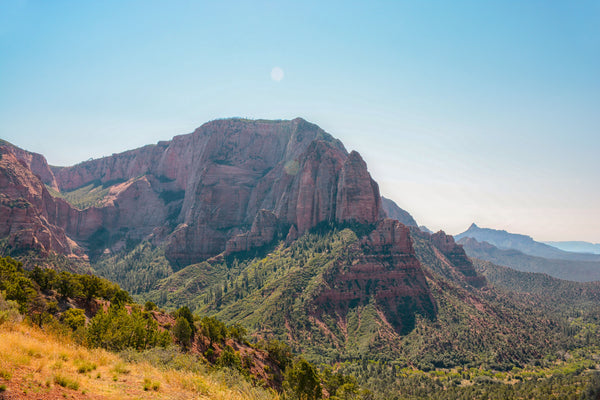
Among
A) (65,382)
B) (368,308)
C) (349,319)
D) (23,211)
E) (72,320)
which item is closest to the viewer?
(65,382)

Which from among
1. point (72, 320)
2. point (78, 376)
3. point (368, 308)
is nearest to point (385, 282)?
point (368, 308)

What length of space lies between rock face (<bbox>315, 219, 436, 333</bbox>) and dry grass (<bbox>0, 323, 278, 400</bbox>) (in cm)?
8865

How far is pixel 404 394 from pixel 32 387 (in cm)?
7157

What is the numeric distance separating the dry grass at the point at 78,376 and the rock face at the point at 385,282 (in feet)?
291

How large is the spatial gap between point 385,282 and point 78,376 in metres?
108

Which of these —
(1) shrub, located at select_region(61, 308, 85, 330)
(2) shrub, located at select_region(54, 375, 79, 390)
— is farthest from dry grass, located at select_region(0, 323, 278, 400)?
(1) shrub, located at select_region(61, 308, 85, 330)

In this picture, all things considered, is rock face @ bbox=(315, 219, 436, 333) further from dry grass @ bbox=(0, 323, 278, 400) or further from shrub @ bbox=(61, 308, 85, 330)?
dry grass @ bbox=(0, 323, 278, 400)

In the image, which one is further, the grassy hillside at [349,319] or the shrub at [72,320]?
the grassy hillside at [349,319]

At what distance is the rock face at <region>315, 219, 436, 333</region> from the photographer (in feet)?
356

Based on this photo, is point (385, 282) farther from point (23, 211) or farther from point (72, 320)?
point (23, 211)

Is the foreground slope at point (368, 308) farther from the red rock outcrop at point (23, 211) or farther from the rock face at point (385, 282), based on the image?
the red rock outcrop at point (23, 211)

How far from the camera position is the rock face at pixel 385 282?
108438mm

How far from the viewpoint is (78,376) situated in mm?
16812

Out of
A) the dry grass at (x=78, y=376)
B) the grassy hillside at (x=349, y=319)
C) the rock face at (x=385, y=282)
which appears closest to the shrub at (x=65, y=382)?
the dry grass at (x=78, y=376)
